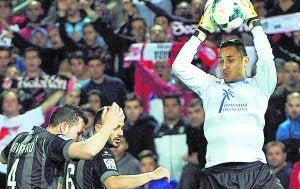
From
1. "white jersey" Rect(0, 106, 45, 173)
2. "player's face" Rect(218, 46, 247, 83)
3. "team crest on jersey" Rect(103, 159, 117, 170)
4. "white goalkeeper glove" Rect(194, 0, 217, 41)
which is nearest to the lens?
"team crest on jersey" Rect(103, 159, 117, 170)

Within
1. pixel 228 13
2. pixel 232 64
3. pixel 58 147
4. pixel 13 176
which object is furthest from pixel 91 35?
pixel 58 147

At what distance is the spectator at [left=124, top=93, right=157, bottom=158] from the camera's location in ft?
34.0

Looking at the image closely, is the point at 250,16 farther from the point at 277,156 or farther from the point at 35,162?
the point at 277,156

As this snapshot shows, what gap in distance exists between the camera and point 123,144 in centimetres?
1007

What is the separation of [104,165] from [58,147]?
0.56 meters

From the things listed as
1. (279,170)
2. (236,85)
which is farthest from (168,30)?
(236,85)

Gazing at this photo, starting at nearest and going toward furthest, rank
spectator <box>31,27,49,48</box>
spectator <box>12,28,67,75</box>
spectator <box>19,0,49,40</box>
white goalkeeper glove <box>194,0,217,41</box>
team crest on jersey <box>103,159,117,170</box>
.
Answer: team crest on jersey <box>103,159,117,170</box>
white goalkeeper glove <box>194,0,217,41</box>
spectator <box>12,28,67,75</box>
spectator <box>31,27,49,48</box>
spectator <box>19,0,49,40</box>

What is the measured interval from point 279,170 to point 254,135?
109 inches

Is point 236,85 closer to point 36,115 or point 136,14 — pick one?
point 36,115

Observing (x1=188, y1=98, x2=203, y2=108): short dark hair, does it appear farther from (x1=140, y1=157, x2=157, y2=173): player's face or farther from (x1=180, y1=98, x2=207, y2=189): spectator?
(x1=140, y1=157, x2=157, y2=173): player's face

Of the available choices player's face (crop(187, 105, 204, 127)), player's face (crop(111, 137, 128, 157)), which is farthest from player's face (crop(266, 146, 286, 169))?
player's face (crop(111, 137, 128, 157))

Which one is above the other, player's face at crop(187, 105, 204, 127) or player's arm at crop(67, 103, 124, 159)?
player's face at crop(187, 105, 204, 127)

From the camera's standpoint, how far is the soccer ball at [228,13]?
7297 millimetres

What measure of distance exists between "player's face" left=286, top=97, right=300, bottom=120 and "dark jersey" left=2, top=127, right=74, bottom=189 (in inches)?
159
